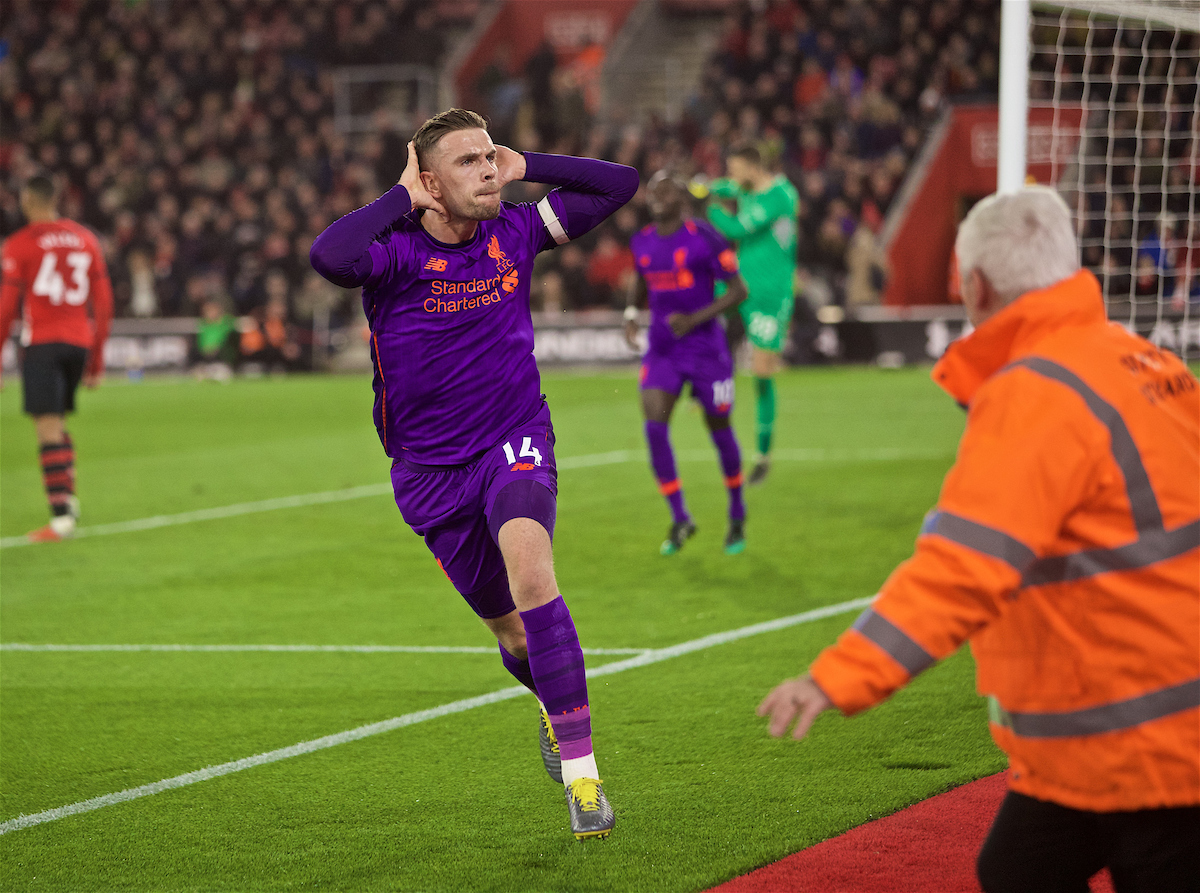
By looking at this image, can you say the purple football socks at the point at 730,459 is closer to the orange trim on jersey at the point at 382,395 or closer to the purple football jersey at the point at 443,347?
the purple football jersey at the point at 443,347

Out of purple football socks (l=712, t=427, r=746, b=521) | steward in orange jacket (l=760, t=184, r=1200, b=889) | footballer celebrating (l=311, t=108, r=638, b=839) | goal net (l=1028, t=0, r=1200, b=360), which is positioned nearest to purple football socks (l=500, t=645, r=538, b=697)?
footballer celebrating (l=311, t=108, r=638, b=839)

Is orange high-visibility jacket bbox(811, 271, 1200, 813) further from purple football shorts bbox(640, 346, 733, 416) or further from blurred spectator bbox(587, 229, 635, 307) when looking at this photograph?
blurred spectator bbox(587, 229, 635, 307)

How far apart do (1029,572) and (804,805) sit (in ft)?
6.77

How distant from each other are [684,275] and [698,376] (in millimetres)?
643

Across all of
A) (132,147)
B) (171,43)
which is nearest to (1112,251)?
(132,147)

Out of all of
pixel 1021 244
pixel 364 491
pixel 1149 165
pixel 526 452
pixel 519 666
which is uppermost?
pixel 1149 165

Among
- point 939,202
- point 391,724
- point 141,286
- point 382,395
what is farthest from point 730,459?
point 141,286

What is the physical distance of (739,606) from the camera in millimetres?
7285

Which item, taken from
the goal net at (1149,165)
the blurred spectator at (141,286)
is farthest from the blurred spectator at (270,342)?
the goal net at (1149,165)

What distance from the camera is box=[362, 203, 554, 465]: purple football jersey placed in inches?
173

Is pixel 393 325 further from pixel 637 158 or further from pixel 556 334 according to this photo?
pixel 637 158

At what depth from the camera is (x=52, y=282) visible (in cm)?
1009

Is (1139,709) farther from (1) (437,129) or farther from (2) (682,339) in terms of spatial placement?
(2) (682,339)

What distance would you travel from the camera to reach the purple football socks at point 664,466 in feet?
29.2
